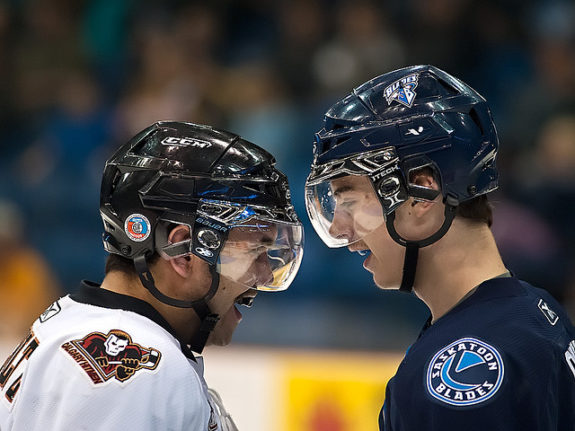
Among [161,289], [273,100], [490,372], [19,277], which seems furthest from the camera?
[273,100]

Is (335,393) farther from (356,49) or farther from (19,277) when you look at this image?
(356,49)

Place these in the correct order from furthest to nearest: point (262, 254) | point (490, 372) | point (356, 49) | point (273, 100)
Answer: point (273, 100), point (356, 49), point (262, 254), point (490, 372)

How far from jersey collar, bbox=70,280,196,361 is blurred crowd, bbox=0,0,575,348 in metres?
2.77

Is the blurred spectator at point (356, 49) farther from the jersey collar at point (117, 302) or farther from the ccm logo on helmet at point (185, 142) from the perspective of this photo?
the jersey collar at point (117, 302)

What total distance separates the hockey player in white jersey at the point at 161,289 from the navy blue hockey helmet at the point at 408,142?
9.4 inches

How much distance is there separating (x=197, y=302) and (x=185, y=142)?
0.44m

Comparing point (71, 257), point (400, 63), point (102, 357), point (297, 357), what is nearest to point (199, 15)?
point (400, 63)

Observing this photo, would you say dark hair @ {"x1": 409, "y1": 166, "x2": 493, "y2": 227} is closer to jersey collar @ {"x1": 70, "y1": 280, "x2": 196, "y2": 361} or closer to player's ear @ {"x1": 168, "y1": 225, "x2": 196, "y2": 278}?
player's ear @ {"x1": 168, "y1": 225, "x2": 196, "y2": 278}

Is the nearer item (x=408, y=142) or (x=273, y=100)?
(x=408, y=142)

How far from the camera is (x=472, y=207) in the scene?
2.39 m

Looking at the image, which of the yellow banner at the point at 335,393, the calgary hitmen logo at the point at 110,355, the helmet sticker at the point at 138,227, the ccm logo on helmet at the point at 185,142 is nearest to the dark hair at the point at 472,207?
→ the ccm logo on helmet at the point at 185,142

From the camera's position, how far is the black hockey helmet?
239cm

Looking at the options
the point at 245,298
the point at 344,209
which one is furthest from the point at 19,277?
the point at 344,209

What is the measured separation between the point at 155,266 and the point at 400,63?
4.26 metres
